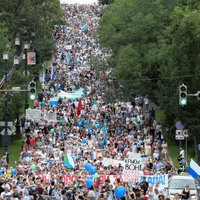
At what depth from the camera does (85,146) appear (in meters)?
57.4

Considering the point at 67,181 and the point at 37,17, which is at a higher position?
the point at 37,17

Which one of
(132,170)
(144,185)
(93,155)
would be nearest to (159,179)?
(144,185)

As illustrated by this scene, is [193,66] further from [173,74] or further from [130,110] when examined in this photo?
[130,110]

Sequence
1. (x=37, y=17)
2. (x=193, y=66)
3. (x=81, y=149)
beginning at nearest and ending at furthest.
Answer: (x=81, y=149) → (x=193, y=66) → (x=37, y=17)

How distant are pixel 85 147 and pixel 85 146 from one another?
59cm

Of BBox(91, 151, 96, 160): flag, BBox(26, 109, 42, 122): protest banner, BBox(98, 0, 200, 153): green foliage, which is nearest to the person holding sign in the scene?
BBox(91, 151, 96, 160): flag

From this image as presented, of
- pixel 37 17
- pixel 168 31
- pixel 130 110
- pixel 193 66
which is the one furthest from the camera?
pixel 37 17

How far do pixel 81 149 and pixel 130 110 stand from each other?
19863 millimetres

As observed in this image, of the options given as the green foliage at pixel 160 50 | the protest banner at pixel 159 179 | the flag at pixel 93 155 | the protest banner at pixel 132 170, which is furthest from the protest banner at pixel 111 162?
the green foliage at pixel 160 50

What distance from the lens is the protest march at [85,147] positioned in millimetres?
40156

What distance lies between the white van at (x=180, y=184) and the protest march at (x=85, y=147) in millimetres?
441

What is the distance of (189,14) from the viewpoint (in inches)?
2474

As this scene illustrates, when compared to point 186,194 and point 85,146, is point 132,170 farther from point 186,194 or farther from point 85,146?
point 85,146

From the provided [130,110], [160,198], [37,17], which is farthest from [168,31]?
[160,198]
